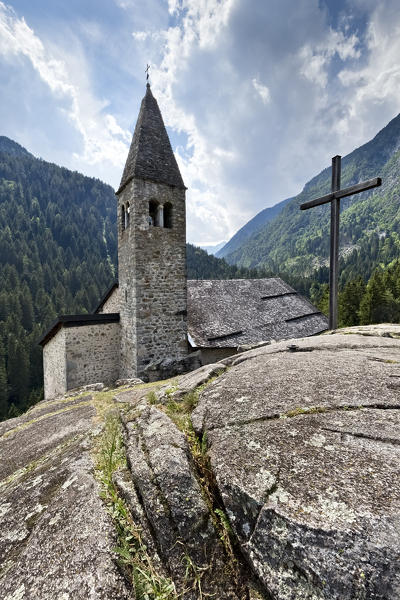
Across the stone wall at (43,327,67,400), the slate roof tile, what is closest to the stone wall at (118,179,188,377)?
the slate roof tile

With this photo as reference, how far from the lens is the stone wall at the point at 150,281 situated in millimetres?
12242

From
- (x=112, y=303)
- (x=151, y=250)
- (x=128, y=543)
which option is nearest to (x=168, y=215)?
(x=151, y=250)

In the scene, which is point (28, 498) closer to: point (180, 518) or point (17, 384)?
point (180, 518)

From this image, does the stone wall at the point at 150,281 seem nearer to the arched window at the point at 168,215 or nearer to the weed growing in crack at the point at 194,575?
the arched window at the point at 168,215

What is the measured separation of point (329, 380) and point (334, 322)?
5877mm

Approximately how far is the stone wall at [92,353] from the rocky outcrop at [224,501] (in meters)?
9.06

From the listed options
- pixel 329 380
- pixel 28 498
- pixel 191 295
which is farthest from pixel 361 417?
pixel 191 295

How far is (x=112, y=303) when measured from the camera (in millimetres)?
16594

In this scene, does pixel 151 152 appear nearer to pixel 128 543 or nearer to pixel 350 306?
pixel 128 543

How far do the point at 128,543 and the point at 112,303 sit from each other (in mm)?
15367

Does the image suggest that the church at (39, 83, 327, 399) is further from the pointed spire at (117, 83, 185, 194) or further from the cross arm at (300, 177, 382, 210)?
the cross arm at (300, 177, 382, 210)

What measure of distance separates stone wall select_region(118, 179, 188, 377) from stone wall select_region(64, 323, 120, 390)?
54cm

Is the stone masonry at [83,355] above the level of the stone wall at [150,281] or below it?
below

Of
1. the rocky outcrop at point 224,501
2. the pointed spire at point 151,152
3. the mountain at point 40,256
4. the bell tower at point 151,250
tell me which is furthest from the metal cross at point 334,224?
the mountain at point 40,256
